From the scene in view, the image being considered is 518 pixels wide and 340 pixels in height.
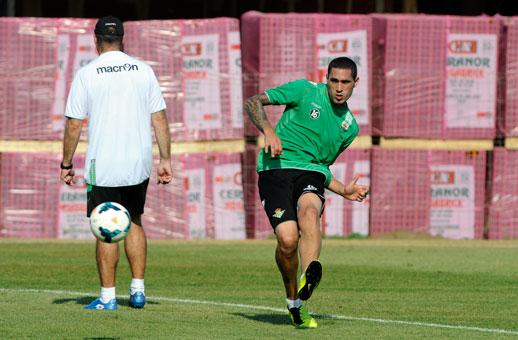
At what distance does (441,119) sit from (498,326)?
10177mm

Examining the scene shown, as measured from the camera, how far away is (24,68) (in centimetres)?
2052

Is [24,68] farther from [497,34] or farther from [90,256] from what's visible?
[497,34]

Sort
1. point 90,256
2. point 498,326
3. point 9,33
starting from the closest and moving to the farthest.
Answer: point 498,326 → point 90,256 → point 9,33

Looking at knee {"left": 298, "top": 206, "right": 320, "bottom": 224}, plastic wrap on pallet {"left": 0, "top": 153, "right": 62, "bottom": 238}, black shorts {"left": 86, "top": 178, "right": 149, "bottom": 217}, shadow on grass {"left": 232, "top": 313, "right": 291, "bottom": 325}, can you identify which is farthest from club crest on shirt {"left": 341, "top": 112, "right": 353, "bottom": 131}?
plastic wrap on pallet {"left": 0, "top": 153, "right": 62, "bottom": 238}

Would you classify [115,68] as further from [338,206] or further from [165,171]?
[338,206]

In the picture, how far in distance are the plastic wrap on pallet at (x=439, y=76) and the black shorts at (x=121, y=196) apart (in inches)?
375

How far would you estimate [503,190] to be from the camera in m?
21.0

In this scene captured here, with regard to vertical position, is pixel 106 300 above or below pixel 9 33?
below

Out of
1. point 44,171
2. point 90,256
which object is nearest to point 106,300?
point 90,256

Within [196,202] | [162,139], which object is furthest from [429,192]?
[162,139]

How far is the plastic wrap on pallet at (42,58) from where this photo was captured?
20.5 meters

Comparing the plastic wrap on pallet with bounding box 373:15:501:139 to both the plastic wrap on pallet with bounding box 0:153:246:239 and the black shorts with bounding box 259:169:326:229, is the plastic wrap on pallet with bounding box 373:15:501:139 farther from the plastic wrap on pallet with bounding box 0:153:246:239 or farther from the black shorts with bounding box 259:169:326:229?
the black shorts with bounding box 259:169:326:229

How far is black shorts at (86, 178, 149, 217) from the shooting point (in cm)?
1166

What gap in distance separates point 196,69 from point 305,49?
1551mm
